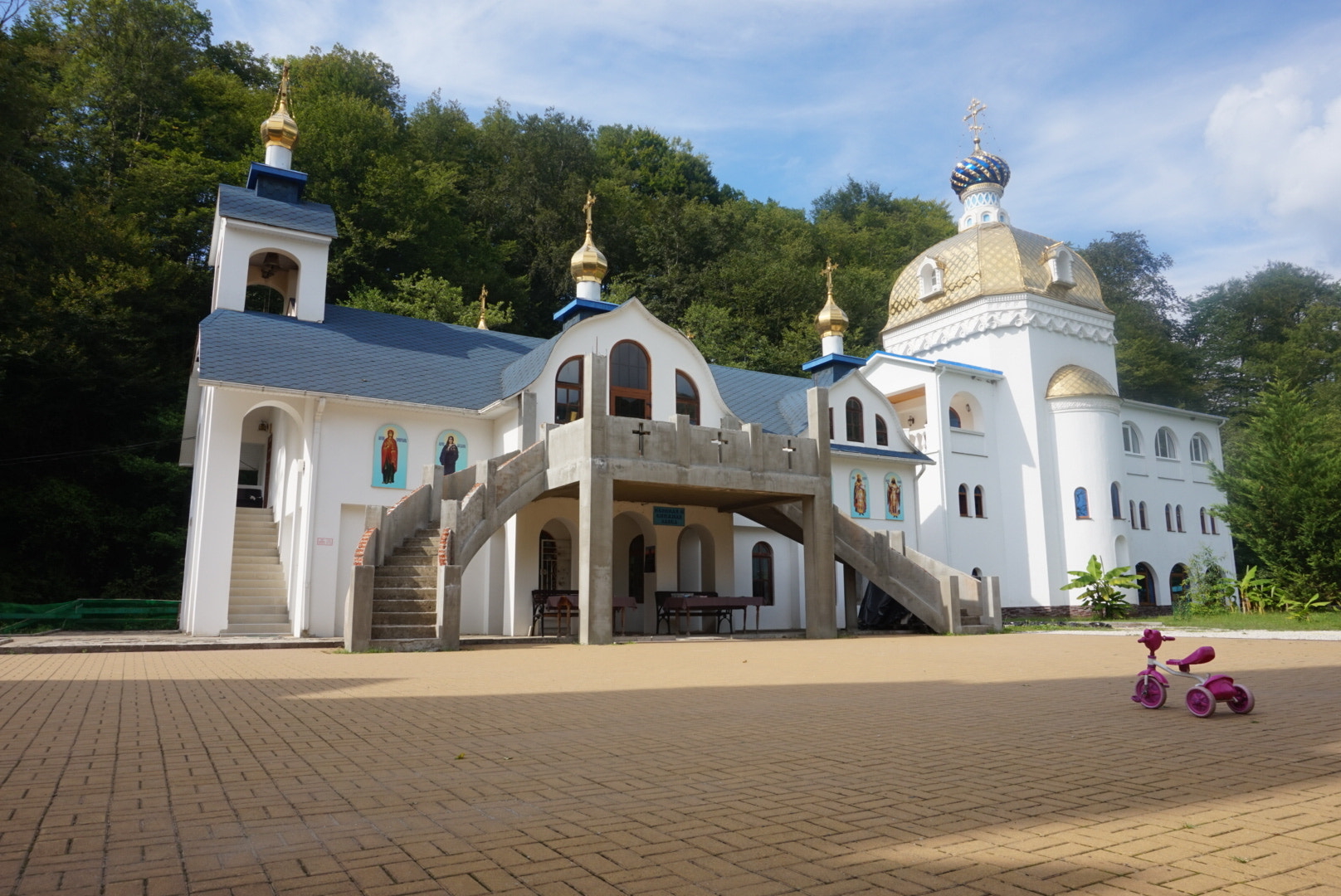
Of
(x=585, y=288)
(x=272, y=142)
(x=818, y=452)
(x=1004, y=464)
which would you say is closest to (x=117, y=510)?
(x=272, y=142)

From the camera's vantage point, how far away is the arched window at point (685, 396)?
77.0 ft

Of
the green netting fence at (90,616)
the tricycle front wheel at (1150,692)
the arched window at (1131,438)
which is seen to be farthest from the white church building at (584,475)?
the tricycle front wheel at (1150,692)

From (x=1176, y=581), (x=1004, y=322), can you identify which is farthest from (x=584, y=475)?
(x=1176, y=581)

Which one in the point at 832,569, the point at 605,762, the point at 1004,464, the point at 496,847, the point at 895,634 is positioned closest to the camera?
the point at 496,847

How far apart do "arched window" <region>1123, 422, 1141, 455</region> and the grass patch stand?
15.1 m

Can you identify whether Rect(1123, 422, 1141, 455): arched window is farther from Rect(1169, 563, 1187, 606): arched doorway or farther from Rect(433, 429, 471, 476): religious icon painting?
Rect(433, 429, 471, 476): religious icon painting

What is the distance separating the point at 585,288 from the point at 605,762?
2120cm

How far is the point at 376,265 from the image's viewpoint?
38.4m

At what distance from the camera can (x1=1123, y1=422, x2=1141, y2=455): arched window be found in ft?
123

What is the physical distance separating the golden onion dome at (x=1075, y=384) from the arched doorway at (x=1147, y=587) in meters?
7.18

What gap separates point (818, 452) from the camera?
1986 centimetres

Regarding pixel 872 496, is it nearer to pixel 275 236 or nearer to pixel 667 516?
pixel 667 516

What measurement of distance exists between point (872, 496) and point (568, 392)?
36.9 feet

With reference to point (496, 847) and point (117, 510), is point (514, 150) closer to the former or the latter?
point (117, 510)
